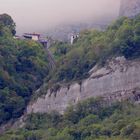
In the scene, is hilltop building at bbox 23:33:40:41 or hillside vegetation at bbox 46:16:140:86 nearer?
hillside vegetation at bbox 46:16:140:86

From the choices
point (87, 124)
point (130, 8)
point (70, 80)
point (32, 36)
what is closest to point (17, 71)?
point (70, 80)

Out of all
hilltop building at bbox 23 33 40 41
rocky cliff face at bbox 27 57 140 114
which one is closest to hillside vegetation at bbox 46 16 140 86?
rocky cliff face at bbox 27 57 140 114

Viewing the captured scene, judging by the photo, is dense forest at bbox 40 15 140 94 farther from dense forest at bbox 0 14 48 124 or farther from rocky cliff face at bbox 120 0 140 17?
rocky cliff face at bbox 120 0 140 17

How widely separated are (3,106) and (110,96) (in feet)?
31.0

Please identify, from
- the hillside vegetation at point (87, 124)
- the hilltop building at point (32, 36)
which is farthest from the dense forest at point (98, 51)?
the hilltop building at point (32, 36)

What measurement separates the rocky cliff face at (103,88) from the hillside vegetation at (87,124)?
85 cm

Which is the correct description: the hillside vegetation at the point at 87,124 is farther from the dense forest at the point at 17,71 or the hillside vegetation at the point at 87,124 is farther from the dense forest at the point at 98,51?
the dense forest at the point at 98,51

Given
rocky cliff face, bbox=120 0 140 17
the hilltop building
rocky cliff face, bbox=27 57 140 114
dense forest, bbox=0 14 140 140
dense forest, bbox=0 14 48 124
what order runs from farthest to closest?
the hilltop building → rocky cliff face, bbox=120 0 140 17 → dense forest, bbox=0 14 48 124 → rocky cliff face, bbox=27 57 140 114 → dense forest, bbox=0 14 140 140

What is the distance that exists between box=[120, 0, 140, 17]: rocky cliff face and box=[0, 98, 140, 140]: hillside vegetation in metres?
14.0

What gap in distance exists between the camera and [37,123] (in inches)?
2721

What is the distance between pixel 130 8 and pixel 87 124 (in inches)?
779

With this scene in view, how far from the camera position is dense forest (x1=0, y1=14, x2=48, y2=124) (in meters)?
72.4

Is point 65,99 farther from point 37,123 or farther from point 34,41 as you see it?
point 34,41

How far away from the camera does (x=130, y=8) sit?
82.4 m
